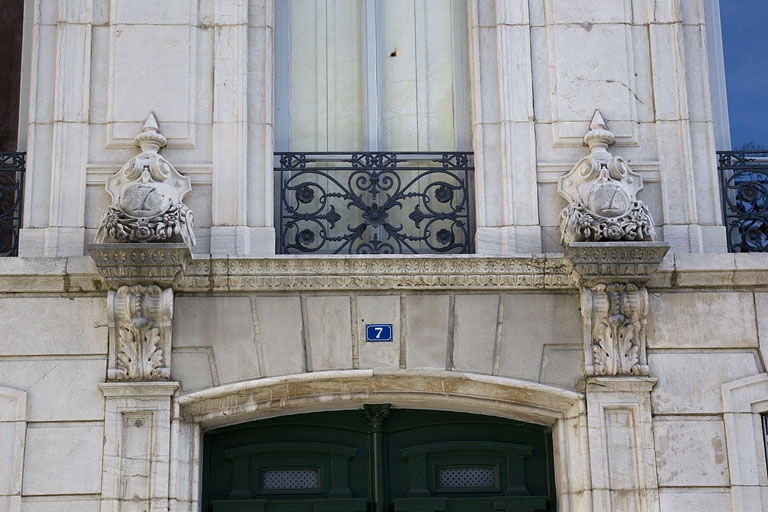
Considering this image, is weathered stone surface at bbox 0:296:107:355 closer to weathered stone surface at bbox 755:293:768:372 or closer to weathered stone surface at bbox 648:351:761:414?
weathered stone surface at bbox 648:351:761:414

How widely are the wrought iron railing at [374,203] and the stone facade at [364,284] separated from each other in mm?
200

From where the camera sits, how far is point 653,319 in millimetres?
8984

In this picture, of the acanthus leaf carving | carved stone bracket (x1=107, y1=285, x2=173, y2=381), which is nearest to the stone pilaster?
the acanthus leaf carving

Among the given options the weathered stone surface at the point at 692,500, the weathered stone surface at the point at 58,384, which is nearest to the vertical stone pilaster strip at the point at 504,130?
the weathered stone surface at the point at 692,500

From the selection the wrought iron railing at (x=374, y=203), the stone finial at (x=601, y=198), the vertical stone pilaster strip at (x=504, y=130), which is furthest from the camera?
the wrought iron railing at (x=374, y=203)

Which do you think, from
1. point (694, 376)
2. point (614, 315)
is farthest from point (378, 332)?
point (694, 376)

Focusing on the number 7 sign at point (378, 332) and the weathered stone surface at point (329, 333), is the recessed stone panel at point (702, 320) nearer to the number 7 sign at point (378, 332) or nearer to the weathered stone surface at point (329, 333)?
the number 7 sign at point (378, 332)

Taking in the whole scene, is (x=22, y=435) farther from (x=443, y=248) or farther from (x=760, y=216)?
(x=760, y=216)

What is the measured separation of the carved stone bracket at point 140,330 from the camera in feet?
28.6

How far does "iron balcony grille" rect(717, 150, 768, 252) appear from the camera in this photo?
30.7 feet

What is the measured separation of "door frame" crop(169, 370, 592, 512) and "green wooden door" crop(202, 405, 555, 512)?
143 millimetres

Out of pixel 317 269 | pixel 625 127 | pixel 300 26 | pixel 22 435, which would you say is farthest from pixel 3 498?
pixel 625 127

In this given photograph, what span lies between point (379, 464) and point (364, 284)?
1.18 m

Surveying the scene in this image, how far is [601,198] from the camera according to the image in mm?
8930
